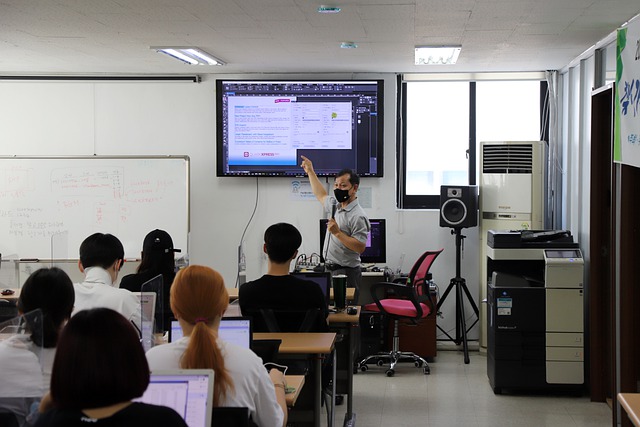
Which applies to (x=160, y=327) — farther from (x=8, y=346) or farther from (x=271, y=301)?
(x=8, y=346)

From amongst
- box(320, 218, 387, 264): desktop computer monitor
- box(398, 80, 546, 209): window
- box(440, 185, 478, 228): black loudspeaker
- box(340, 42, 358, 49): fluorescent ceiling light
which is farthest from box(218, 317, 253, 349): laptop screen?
box(398, 80, 546, 209): window

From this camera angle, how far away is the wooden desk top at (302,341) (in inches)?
165

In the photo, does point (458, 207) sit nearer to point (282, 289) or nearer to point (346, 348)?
point (346, 348)

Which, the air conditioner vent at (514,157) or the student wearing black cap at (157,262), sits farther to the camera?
the air conditioner vent at (514,157)

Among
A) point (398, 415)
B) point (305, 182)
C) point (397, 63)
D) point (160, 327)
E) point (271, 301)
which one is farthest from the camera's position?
point (305, 182)

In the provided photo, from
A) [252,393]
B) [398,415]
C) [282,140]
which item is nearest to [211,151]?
[282,140]

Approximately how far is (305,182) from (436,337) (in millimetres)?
2058

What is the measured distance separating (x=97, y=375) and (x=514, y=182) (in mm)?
6574

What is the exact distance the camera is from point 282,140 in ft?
26.9

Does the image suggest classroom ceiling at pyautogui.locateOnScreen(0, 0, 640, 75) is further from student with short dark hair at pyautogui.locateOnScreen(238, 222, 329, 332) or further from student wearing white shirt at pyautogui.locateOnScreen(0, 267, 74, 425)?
student wearing white shirt at pyautogui.locateOnScreen(0, 267, 74, 425)

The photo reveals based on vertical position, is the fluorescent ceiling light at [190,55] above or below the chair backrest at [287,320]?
above

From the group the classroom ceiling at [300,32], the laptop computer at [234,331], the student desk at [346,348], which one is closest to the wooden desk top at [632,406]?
the laptop computer at [234,331]

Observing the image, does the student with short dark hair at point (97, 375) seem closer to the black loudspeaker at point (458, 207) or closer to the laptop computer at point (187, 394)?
the laptop computer at point (187, 394)

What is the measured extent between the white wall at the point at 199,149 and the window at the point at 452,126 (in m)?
0.25
